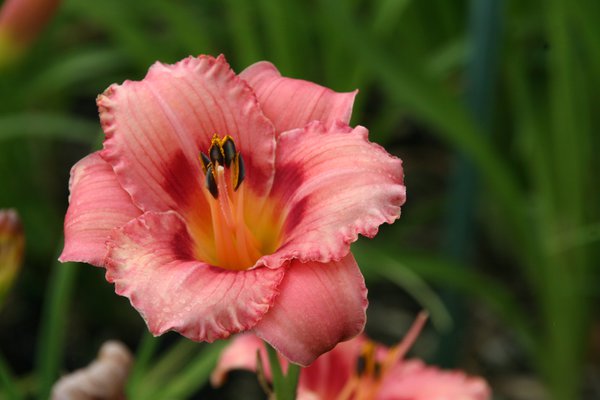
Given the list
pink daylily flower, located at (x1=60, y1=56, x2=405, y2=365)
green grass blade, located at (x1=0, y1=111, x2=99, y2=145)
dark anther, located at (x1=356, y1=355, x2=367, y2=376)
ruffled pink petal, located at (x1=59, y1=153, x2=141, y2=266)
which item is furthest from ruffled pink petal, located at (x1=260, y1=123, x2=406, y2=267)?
green grass blade, located at (x1=0, y1=111, x2=99, y2=145)

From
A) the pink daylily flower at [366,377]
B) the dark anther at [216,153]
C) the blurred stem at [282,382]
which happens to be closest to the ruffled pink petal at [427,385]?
the pink daylily flower at [366,377]

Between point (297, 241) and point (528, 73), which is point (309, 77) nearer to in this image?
point (528, 73)

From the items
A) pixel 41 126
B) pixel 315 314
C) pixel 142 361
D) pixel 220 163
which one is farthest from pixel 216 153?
pixel 41 126

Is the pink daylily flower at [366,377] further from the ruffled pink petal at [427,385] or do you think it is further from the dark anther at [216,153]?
the dark anther at [216,153]

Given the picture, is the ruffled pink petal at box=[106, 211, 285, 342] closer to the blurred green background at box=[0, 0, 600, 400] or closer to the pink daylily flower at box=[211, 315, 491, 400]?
the pink daylily flower at box=[211, 315, 491, 400]

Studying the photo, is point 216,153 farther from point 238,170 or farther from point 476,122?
point 476,122
